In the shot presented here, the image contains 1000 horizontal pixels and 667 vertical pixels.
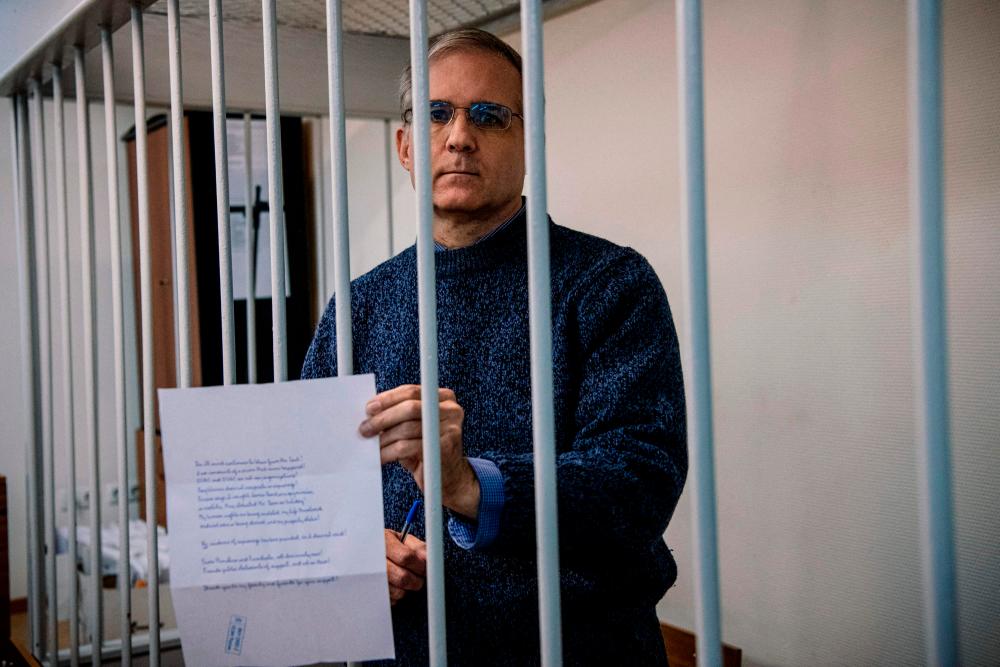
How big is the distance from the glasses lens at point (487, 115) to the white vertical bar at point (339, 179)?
1.31 feet

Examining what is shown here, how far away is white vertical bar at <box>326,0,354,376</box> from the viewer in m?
0.77

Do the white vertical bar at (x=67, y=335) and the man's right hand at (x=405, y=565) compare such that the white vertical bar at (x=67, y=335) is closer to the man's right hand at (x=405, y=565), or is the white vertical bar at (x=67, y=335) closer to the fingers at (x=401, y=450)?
the man's right hand at (x=405, y=565)

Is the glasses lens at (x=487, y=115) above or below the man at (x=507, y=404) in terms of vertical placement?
above

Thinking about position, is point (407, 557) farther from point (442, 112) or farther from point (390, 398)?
point (442, 112)

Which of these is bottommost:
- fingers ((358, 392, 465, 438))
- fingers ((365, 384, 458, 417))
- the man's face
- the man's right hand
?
the man's right hand

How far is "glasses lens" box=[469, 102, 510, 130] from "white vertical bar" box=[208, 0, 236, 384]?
333 mm

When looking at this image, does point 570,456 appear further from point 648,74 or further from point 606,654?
point 648,74

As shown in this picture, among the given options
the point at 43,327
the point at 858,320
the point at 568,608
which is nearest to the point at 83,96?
the point at 43,327

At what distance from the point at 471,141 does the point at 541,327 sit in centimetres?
60

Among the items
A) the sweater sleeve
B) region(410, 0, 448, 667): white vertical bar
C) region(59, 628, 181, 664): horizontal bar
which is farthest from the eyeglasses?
region(59, 628, 181, 664): horizontal bar

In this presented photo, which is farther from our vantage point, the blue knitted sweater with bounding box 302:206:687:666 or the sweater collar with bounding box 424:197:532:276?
the sweater collar with bounding box 424:197:532:276

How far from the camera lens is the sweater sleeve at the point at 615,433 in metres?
0.82

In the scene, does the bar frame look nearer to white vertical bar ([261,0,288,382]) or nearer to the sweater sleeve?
the sweater sleeve

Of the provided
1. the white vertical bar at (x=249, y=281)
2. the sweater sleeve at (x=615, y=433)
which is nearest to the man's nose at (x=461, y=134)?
the sweater sleeve at (x=615, y=433)
